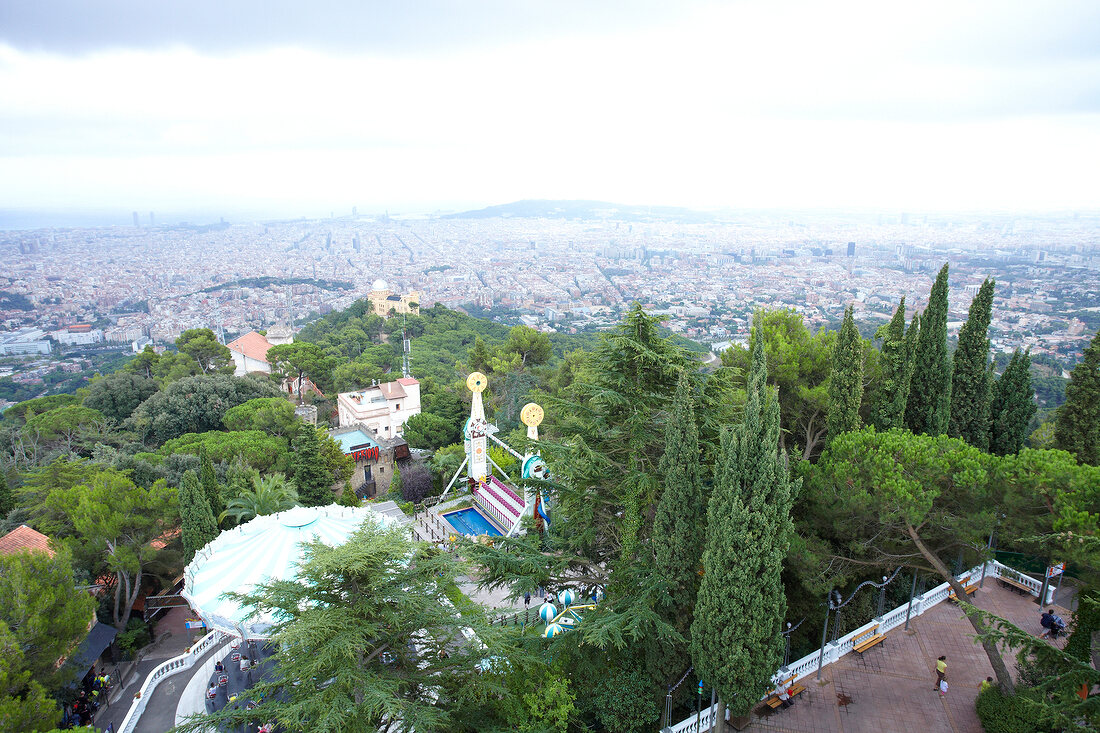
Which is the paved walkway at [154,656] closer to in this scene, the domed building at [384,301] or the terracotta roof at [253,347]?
the terracotta roof at [253,347]

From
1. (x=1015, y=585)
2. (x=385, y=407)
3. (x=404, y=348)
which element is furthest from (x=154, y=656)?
(x=404, y=348)

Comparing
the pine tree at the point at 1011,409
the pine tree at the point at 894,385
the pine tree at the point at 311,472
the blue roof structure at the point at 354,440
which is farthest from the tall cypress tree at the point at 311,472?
the pine tree at the point at 1011,409

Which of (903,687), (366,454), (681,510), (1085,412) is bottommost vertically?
(366,454)

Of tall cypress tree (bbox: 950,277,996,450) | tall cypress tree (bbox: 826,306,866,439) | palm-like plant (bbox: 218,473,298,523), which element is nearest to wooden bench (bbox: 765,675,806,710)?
tall cypress tree (bbox: 826,306,866,439)

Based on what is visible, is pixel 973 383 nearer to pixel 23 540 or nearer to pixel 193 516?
pixel 193 516

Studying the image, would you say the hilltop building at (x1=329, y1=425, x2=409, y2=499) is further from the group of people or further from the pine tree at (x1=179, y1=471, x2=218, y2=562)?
the group of people
